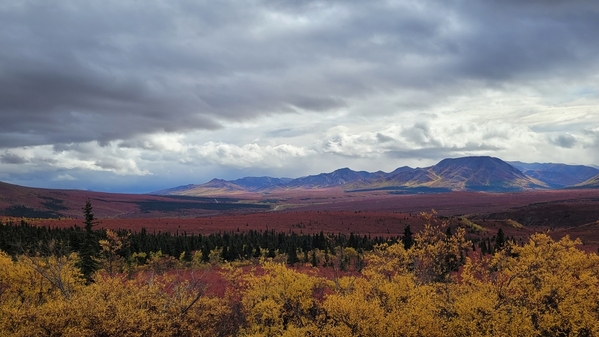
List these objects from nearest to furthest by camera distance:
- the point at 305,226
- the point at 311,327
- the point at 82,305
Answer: the point at 82,305 → the point at 311,327 → the point at 305,226

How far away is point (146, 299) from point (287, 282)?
12.9m

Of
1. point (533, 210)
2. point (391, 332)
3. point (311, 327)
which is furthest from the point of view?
point (533, 210)

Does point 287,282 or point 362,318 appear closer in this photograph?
point 362,318

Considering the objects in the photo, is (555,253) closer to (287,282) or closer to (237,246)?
(287,282)

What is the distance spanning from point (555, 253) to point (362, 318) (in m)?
20.0

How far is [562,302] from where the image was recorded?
26.9 m

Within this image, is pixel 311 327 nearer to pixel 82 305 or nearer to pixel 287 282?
pixel 287 282

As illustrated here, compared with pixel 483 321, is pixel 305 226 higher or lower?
lower

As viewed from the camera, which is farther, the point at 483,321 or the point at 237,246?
the point at 237,246

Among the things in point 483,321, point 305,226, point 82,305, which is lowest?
point 305,226

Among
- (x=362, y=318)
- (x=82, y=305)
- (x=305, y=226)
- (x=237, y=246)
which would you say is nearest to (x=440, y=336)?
(x=362, y=318)

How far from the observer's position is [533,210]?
594ft

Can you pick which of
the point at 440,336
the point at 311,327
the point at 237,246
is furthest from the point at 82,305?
the point at 237,246

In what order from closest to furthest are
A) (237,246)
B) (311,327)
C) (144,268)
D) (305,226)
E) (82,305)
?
(82,305) → (311,327) → (144,268) → (237,246) → (305,226)
